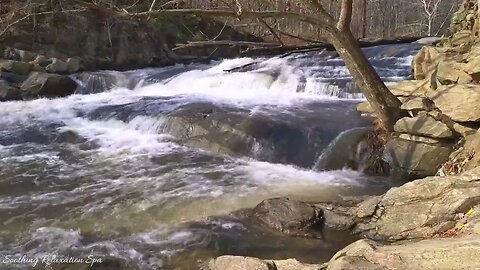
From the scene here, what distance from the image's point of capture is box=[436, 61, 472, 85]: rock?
7.20m

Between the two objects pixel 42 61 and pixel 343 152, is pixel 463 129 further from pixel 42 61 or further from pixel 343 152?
pixel 42 61

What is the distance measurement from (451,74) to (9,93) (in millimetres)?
12177

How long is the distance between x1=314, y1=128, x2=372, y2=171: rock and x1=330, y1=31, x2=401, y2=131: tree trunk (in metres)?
0.54

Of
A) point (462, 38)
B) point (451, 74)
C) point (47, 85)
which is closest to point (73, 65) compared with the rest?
point (47, 85)

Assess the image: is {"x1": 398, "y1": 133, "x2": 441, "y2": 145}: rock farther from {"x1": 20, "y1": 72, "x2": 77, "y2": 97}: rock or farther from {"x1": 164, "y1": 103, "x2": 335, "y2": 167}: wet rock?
{"x1": 20, "y1": 72, "x2": 77, "y2": 97}: rock

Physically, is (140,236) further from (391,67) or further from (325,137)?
(391,67)

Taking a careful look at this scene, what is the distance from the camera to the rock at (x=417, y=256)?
2.98 meters

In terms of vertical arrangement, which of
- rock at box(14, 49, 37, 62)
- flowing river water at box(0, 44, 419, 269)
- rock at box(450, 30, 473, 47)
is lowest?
flowing river water at box(0, 44, 419, 269)

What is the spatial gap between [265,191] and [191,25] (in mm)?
19276

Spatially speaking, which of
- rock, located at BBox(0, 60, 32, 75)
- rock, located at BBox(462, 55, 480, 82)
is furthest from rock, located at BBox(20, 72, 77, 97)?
rock, located at BBox(462, 55, 480, 82)

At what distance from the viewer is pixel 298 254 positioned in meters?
4.59

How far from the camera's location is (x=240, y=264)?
387 centimetres

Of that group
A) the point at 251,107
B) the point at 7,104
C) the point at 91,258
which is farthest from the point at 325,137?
the point at 7,104

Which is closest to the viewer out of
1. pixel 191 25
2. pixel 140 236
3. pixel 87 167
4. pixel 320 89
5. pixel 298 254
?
pixel 298 254
